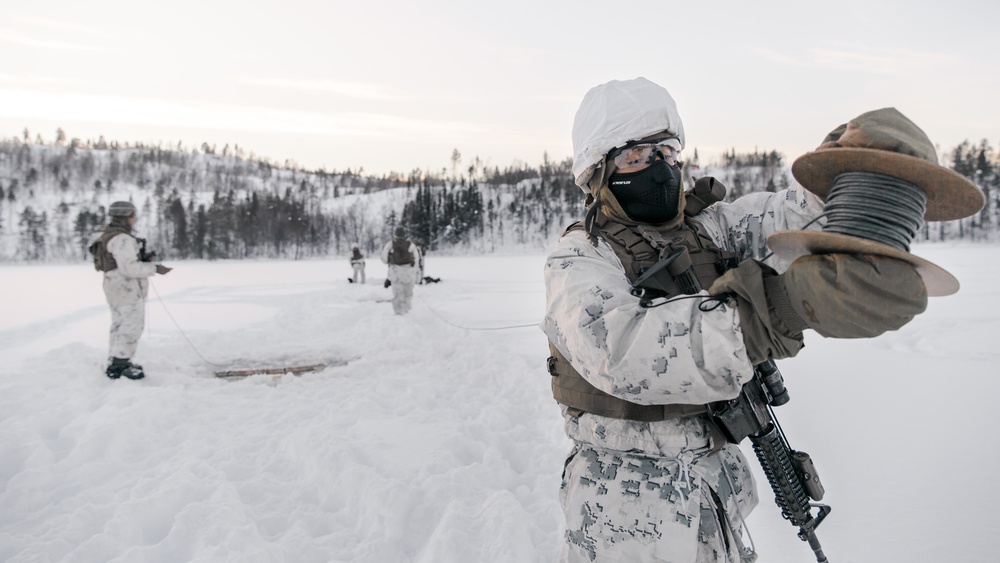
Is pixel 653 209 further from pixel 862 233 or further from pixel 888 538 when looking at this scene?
pixel 888 538

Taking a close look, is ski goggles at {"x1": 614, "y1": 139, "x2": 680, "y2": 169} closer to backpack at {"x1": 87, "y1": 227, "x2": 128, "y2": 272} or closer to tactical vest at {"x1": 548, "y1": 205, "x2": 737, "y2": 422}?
tactical vest at {"x1": 548, "y1": 205, "x2": 737, "y2": 422}

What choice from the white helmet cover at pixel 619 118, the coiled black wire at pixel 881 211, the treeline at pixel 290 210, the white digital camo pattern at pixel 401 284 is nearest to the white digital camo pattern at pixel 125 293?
the white digital camo pattern at pixel 401 284

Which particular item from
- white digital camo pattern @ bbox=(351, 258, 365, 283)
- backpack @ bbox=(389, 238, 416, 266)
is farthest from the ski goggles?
white digital camo pattern @ bbox=(351, 258, 365, 283)

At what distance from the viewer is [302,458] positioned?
4488mm

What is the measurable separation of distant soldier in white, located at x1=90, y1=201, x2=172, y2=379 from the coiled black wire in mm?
7872

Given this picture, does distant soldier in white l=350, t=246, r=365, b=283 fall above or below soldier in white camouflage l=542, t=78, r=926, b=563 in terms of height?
below

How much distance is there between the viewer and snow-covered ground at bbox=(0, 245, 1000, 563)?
319 cm

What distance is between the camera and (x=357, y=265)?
23.1 m

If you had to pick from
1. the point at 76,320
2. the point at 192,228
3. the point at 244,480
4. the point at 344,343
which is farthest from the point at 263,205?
the point at 244,480

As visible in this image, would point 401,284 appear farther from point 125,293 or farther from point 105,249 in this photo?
point 105,249

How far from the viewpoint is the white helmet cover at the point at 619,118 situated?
5.75ft

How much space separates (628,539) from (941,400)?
4.65 meters

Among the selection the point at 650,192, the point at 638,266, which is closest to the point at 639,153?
the point at 650,192

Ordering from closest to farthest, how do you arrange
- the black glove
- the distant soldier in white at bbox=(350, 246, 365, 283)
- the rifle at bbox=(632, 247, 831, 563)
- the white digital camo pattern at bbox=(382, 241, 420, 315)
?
the black glove < the rifle at bbox=(632, 247, 831, 563) < the white digital camo pattern at bbox=(382, 241, 420, 315) < the distant soldier in white at bbox=(350, 246, 365, 283)
